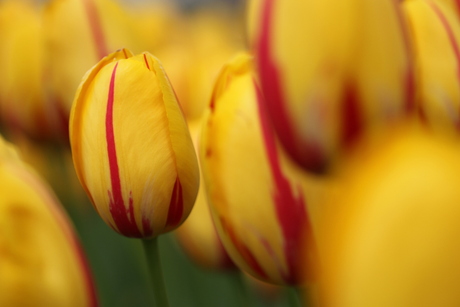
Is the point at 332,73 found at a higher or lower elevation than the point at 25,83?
lower

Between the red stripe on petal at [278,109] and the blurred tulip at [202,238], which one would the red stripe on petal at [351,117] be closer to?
the red stripe on petal at [278,109]

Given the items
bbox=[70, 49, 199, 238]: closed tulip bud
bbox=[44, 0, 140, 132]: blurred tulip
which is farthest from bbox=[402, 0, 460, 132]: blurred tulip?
bbox=[44, 0, 140, 132]: blurred tulip

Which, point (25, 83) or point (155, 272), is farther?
point (25, 83)

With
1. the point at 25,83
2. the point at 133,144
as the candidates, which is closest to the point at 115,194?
the point at 133,144

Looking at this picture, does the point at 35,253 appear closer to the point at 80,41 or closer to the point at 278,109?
the point at 278,109

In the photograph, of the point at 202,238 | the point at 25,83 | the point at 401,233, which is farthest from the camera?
the point at 25,83

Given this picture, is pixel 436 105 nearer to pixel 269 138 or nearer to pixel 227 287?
pixel 269 138

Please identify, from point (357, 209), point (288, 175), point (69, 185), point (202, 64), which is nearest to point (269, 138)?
point (288, 175)

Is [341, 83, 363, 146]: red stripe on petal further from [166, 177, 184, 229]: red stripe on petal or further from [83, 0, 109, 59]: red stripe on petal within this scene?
[83, 0, 109, 59]: red stripe on petal
